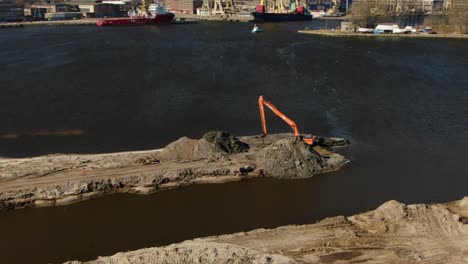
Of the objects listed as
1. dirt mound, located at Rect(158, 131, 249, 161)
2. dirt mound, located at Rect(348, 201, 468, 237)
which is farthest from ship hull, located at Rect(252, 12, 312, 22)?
dirt mound, located at Rect(348, 201, 468, 237)

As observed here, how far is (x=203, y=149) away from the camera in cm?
1595

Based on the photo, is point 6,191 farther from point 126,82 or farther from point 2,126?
point 126,82

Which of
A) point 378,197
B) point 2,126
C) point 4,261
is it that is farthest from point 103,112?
point 378,197

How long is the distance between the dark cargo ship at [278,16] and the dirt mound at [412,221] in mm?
82532

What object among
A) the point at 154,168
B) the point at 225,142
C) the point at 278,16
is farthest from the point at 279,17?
the point at 154,168

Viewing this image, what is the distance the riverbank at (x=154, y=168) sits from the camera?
13609mm

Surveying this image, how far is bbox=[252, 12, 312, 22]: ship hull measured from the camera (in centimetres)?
9061

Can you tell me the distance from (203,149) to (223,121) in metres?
6.00

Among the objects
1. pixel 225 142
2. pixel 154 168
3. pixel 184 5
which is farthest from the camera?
pixel 184 5

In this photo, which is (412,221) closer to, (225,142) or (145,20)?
(225,142)

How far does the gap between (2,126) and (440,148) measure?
19.8m

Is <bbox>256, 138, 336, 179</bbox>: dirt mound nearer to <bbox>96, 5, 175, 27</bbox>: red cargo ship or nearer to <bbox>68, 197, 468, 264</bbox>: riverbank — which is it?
<bbox>68, 197, 468, 264</bbox>: riverbank

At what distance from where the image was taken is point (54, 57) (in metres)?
42.2

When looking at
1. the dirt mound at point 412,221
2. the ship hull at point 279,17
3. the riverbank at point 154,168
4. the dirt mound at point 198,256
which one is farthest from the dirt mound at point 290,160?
the ship hull at point 279,17
